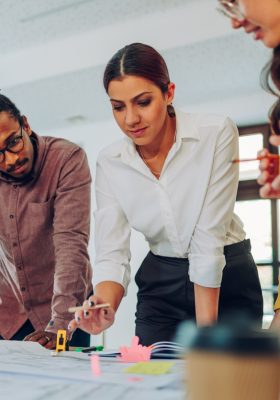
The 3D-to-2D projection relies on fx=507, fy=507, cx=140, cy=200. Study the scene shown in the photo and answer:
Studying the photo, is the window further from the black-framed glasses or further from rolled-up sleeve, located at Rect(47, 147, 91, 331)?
the black-framed glasses

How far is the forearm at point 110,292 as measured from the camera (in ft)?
4.28

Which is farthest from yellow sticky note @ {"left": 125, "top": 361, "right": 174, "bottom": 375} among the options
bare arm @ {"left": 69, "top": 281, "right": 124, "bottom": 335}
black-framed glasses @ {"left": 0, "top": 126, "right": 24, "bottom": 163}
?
black-framed glasses @ {"left": 0, "top": 126, "right": 24, "bottom": 163}

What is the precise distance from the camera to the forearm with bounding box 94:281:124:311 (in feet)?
4.28

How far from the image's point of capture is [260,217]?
482 centimetres

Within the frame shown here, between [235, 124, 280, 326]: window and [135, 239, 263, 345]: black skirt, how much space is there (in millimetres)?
3121

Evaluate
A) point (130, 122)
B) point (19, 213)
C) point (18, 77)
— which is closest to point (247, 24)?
point (130, 122)

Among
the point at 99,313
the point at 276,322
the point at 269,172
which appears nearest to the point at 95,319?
the point at 99,313

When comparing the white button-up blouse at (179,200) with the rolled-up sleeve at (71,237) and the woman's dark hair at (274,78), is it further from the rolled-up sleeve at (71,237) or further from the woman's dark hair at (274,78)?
the woman's dark hair at (274,78)

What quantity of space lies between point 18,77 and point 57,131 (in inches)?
53.0

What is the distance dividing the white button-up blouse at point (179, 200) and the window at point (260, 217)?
325 centimetres

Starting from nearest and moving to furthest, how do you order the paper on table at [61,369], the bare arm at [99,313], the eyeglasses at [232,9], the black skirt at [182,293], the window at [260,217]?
1. the paper on table at [61,369]
2. the eyeglasses at [232,9]
3. the bare arm at [99,313]
4. the black skirt at [182,293]
5. the window at [260,217]

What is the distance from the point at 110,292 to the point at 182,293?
22cm

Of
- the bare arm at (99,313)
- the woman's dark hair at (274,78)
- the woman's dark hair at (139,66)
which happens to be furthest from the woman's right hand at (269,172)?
the woman's dark hair at (139,66)

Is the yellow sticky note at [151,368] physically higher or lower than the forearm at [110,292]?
lower
